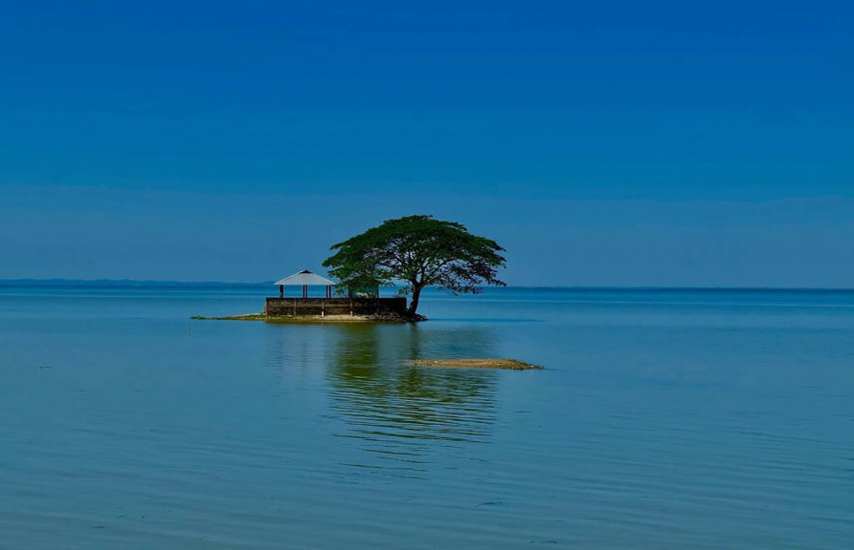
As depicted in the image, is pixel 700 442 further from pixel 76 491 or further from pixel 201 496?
pixel 76 491

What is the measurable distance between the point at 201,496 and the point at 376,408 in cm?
958

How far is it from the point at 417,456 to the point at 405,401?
7.45m

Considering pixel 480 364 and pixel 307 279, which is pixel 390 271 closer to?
pixel 307 279

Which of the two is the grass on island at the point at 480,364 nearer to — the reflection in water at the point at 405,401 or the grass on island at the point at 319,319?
the reflection in water at the point at 405,401

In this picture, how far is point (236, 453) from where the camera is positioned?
1742cm

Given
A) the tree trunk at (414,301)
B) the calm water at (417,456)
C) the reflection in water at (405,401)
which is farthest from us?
the tree trunk at (414,301)

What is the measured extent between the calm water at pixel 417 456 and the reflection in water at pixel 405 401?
9 cm

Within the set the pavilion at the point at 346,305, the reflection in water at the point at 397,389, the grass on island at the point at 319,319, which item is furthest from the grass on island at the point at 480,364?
the pavilion at the point at 346,305

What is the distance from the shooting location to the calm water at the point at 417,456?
12359 mm

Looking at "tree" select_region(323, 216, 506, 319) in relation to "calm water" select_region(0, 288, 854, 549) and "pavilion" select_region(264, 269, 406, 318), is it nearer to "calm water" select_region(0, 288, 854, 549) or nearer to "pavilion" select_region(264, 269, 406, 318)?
"pavilion" select_region(264, 269, 406, 318)

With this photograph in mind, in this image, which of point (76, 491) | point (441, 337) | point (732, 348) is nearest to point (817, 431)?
point (76, 491)

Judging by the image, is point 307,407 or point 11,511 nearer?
point 11,511

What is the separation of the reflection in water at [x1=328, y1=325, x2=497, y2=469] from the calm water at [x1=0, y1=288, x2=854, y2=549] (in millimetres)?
95

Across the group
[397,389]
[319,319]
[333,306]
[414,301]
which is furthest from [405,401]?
[414,301]
